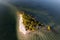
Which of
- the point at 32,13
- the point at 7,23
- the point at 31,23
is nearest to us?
the point at 31,23

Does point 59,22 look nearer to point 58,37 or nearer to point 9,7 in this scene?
point 58,37

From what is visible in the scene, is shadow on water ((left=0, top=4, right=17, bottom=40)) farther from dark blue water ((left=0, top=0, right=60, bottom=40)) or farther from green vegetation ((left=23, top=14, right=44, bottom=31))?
green vegetation ((left=23, top=14, right=44, bottom=31))

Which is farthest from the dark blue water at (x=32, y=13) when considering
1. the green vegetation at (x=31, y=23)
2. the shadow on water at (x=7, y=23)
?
the green vegetation at (x=31, y=23)

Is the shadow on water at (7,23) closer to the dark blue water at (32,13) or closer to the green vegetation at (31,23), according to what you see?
the dark blue water at (32,13)

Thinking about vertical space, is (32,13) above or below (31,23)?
above

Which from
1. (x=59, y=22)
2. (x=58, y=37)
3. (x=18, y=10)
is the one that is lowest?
(x=58, y=37)

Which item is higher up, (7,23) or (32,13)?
(32,13)

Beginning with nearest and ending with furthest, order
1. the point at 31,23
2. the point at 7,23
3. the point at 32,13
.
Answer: the point at 31,23 → the point at 7,23 → the point at 32,13

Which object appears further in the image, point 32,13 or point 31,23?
point 32,13

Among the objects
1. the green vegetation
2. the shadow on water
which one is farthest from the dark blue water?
the green vegetation

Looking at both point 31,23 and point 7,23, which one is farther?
point 7,23

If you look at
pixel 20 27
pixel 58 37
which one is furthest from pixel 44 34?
pixel 20 27
